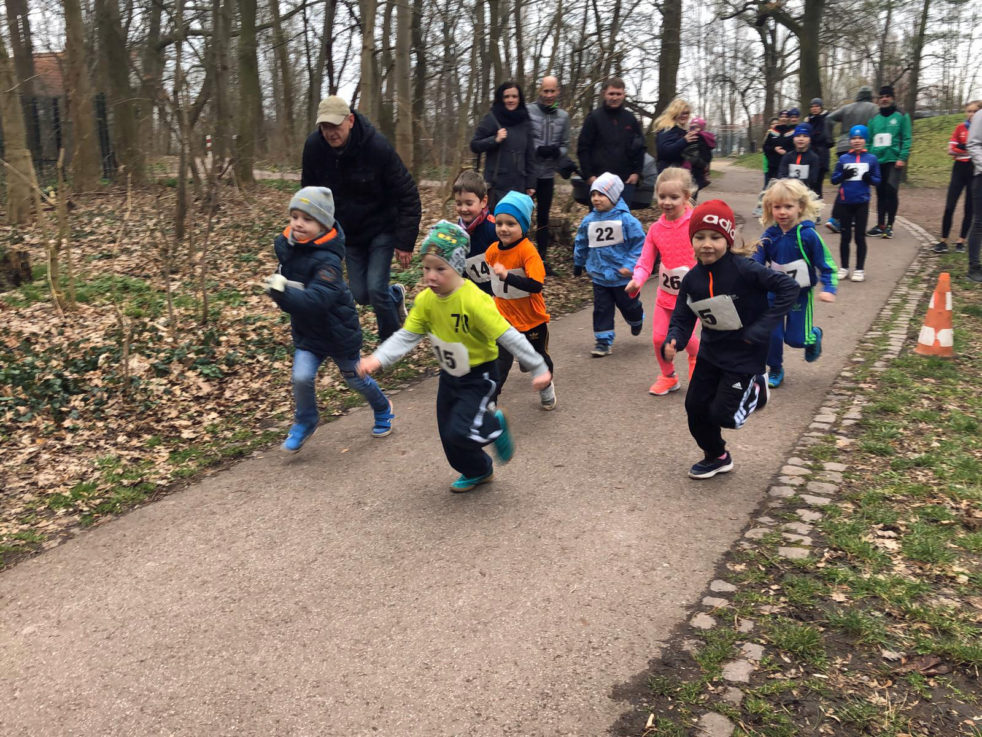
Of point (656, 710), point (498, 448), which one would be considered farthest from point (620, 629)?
point (498, 448)

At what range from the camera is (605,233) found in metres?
7.57

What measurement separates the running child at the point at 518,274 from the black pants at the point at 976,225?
6.46 metres

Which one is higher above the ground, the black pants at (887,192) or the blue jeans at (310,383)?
the black pants at (887,192)

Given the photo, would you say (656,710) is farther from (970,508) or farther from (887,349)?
(887,349)

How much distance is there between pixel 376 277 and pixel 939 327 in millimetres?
5111

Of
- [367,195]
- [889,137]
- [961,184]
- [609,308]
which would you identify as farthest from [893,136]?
[367,195]

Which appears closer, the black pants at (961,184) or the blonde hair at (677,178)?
the blonde hair at (677,178)

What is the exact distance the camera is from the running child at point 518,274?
6.11m

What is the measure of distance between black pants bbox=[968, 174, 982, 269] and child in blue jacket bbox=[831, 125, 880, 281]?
46.2 inches

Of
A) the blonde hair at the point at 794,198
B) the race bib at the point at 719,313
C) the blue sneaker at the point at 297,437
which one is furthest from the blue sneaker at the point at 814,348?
the blue sneaker at the point at 297,437

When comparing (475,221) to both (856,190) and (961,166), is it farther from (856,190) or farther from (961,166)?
(961,166)

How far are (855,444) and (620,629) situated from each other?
9.36 ft

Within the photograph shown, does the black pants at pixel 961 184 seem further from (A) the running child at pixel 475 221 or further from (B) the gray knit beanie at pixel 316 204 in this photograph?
(B) the gray knit beanie at pixel 316 204

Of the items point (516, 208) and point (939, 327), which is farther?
point (939, 327)
